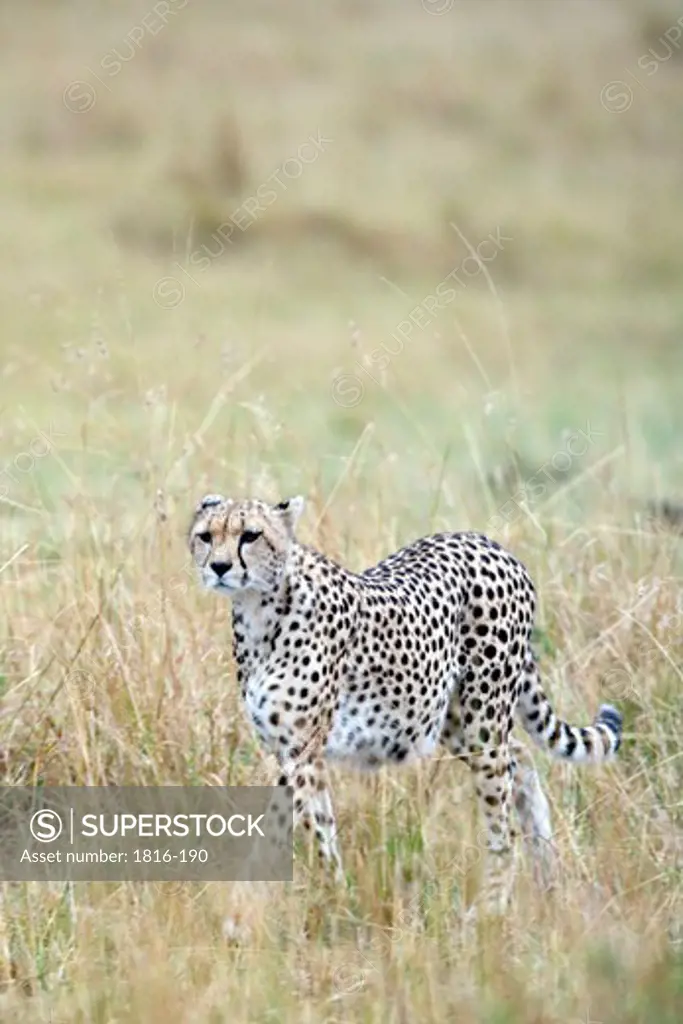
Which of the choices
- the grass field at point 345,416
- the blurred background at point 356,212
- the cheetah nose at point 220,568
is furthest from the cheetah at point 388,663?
the blurred background at point 356,212

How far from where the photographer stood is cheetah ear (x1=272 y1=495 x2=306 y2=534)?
4090 millimetres

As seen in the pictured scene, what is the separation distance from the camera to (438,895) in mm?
4141

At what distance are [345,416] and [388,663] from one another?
24.4ft

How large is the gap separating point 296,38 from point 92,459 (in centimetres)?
1157

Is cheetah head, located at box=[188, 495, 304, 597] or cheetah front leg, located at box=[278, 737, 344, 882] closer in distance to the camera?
cheetah head, located at box=[188, 495, 304, 597]

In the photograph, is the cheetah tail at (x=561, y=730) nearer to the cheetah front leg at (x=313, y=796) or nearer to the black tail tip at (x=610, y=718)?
the black tail tip at (x=610, y=718)

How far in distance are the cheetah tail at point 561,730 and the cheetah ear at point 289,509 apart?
702 mm

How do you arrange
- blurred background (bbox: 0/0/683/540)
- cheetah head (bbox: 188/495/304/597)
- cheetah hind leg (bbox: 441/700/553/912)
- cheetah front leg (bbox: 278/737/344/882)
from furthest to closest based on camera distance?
blurred background (bbox: 0/0/683/540), cheetah hind leg (bbox: 441/700/553/912), cheetah front leg (bbox: 278/737/344/882), cheetah head (bbox: 188/495/304/597)

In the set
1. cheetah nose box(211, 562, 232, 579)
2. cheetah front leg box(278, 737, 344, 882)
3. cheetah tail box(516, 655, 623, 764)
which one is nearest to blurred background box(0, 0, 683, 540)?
cheetah tail box(516, 655, 623, 764)

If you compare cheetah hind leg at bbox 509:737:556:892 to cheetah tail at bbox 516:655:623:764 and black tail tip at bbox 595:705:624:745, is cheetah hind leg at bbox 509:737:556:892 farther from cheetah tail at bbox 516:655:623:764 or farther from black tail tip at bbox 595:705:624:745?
black tail tip at bbox 595:705:624:745

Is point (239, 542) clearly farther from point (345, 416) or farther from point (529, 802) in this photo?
point (345, 416)

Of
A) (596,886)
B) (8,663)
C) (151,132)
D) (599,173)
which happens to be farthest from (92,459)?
(599,173)

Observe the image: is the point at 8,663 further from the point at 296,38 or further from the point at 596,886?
the point at 296,38

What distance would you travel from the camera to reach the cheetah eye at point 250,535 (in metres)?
4.04
